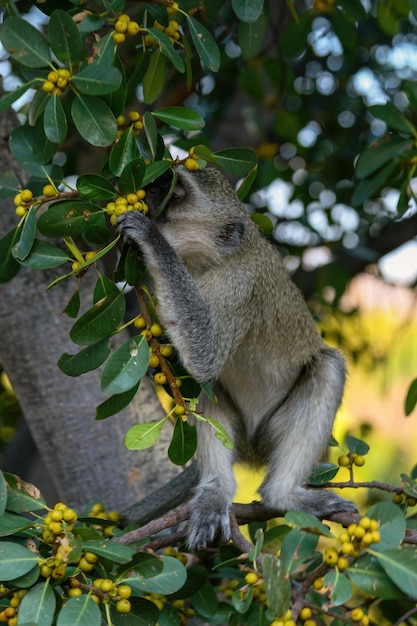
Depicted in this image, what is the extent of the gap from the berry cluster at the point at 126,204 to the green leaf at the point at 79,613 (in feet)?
2.90

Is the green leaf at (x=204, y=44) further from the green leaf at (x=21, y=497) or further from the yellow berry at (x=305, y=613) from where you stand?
the yellow berry at (x=305, y=613)

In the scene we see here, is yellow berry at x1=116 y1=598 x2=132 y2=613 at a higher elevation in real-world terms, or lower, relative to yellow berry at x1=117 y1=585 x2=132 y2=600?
lower

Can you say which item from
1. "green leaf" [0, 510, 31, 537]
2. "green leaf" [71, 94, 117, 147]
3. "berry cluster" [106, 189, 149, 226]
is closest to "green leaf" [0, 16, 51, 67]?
"green leaf" [71, 94, 117, 147]

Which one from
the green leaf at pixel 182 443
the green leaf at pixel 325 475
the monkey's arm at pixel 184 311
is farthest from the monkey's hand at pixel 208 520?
the green leaf at pixel 182 443

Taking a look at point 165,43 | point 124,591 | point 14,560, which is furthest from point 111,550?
point 165,43

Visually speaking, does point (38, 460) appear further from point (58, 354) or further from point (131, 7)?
point (131, 7)

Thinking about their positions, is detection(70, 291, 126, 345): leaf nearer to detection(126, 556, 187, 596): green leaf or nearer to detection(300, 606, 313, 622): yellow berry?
detection(126, 556, 187, 596): green leaf

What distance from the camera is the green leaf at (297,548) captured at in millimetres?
1723

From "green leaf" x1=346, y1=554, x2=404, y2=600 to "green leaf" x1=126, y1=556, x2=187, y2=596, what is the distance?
1.08 ft

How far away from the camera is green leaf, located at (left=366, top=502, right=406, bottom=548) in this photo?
1708 mm

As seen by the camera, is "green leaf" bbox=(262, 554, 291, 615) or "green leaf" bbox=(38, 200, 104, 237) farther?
"green leaf" bbox=(38, 200, 104, 237)

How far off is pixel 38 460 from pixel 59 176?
2.55 m

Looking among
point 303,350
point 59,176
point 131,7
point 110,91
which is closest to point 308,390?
point 303,350

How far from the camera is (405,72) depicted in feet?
14.2
